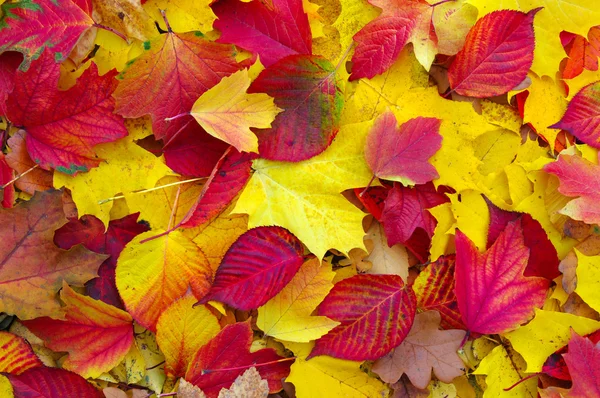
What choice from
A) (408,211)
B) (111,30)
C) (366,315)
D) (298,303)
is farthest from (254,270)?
(111,30)

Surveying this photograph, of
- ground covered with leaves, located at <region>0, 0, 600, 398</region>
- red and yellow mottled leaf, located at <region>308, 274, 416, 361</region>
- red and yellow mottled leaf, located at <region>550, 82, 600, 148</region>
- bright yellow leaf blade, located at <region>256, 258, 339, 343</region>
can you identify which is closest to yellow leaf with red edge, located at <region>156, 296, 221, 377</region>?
ground covered with leaves, located at <region>0, 0, 600, 398</region>

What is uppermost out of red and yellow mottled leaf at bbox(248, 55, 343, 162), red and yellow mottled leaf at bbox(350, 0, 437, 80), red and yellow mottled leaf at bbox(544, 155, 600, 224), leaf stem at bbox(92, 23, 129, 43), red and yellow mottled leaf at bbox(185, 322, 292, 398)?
leaf stem at bbox(92, 23, 129, 43)

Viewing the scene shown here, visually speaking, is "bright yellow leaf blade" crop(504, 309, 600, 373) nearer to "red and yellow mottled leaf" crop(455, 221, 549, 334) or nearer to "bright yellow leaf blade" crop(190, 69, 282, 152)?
"red and yellow mottled leaf" crop(455, 221, 549, 334)

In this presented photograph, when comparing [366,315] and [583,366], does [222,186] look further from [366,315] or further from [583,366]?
[583,366]

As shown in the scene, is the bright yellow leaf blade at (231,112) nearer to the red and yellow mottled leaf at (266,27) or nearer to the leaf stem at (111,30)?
the red and yellow mottled leaf at (266,27)

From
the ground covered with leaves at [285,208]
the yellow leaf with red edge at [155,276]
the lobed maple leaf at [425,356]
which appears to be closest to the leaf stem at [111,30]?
the ground covered with leaves at [285,208]

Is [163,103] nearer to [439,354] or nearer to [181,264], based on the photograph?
[181,264]
